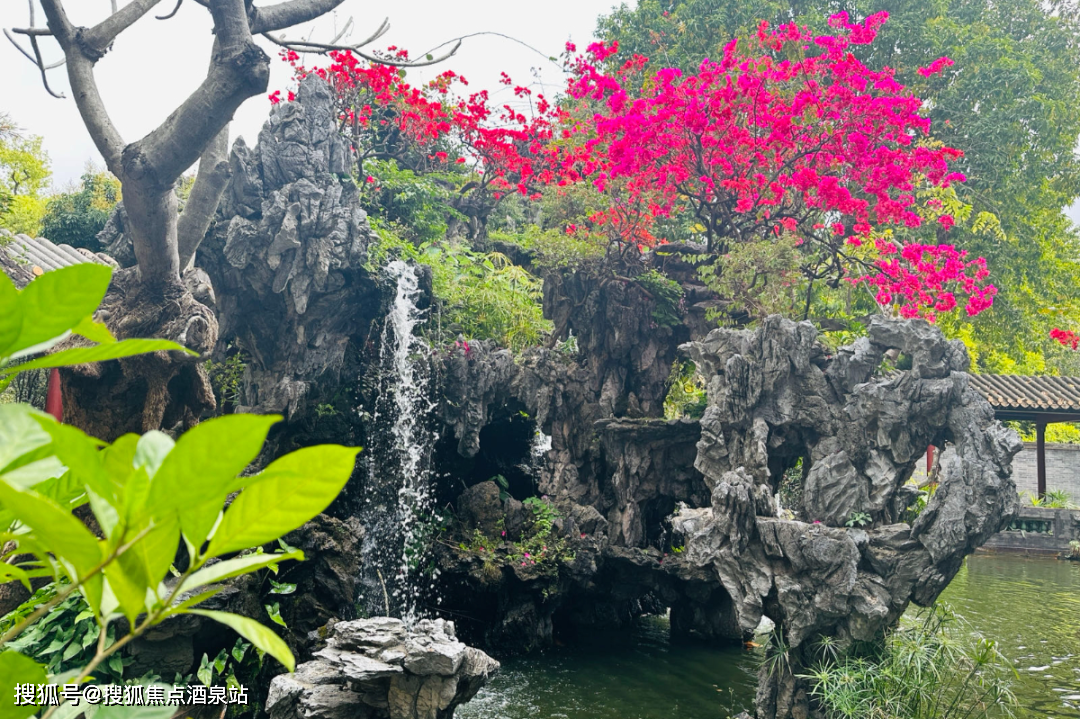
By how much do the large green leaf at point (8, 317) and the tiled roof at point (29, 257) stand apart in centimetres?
517

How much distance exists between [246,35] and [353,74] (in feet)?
19.0

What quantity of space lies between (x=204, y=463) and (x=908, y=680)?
6392 mm

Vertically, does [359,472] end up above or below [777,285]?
below

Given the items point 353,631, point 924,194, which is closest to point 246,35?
point 353,631

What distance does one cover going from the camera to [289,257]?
798 centimetres

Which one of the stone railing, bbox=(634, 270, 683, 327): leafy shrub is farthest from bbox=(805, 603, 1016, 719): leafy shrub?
the stone railing

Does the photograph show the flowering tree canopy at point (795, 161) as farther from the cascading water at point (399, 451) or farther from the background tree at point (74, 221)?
the background tree at point (74, 221)

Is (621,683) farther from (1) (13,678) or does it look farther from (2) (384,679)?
(1) (13,678)

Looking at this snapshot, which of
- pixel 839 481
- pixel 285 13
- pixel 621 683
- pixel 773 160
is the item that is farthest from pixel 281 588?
pixel 773 160

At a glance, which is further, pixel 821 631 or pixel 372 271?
pixel 372 271

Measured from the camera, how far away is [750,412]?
7.29 meters

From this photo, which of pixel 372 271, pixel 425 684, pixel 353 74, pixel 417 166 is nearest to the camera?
pixel 425 684

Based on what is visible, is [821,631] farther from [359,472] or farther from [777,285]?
[359,472]

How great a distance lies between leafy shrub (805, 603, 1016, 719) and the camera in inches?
Answer: 211
